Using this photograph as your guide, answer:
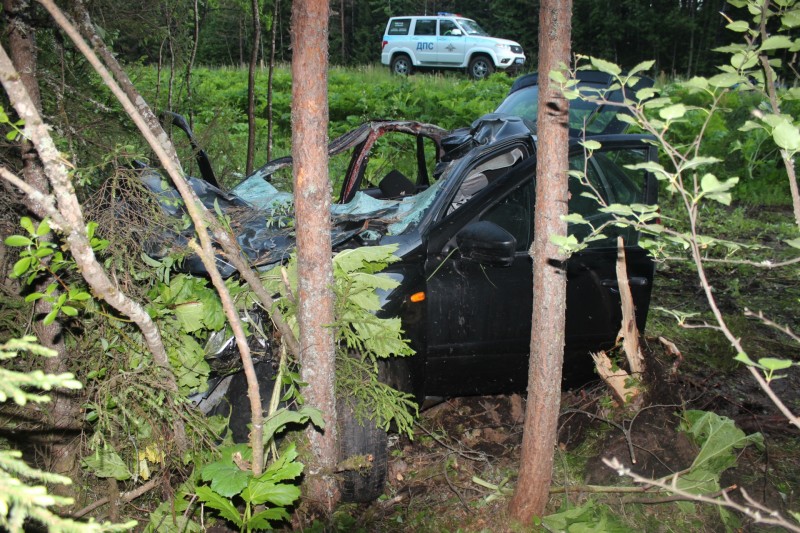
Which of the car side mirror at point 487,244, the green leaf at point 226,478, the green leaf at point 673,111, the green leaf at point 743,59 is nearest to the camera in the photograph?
the green leaf at point 673,111

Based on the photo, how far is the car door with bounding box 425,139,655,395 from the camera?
3578mm

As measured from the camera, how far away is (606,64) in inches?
76.9

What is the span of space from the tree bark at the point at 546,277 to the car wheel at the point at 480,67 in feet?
59.6

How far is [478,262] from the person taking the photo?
142 inches

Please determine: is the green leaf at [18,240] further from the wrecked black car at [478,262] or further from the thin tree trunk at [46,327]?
the wrecked black car at [478,262]

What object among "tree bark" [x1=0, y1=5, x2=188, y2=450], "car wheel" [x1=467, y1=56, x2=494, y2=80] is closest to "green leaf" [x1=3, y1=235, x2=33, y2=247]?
"tree bark" [x1=0, y1=5, x2=188, y2=450]

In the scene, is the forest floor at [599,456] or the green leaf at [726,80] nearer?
the green leaf at [726,80]

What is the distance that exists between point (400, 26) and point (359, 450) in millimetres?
20370

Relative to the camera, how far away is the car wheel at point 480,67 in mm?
20297

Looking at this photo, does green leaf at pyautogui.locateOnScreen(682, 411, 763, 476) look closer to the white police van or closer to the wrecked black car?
the wrecked black car

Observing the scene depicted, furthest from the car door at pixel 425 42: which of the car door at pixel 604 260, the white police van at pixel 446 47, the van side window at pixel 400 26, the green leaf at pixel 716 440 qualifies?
the green leaf at pixel 716 440

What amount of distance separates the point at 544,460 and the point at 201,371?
66.4 inches

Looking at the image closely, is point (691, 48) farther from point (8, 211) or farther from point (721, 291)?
point (8, 211)

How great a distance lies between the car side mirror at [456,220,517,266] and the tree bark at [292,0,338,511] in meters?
0.89
